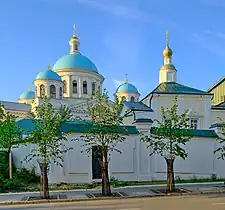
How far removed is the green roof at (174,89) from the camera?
3066 centimetres

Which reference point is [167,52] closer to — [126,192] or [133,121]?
[133,121]

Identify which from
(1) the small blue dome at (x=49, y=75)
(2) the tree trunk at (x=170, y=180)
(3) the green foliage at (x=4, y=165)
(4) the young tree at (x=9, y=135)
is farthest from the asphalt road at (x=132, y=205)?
(1) the small blue dome at (x=49, y=75)

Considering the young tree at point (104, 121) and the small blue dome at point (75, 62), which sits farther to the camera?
the small blue dome at point (75, 62)

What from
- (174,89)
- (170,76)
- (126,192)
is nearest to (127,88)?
(170,76)

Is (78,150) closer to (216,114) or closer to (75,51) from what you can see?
(216,114)

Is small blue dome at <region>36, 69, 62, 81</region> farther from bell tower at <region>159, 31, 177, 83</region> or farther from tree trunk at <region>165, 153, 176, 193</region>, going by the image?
tree trunk at <region>165, 153, 176, 193</region>

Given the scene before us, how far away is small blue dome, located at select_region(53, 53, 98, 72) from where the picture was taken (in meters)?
47.5

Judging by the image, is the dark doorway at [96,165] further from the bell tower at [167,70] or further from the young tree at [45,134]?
the bell tower at [167,70]

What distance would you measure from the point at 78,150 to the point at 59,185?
93.1 inches

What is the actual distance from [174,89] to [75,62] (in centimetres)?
1982

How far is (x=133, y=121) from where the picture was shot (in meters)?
24.7

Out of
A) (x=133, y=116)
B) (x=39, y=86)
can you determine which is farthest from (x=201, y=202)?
(x=39, y=86)

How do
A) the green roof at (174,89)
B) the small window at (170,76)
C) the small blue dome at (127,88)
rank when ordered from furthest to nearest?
the small blue dome at (127,88) < the small window at (170,76) < the green roof at (174,89)

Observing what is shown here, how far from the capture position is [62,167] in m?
20.0
